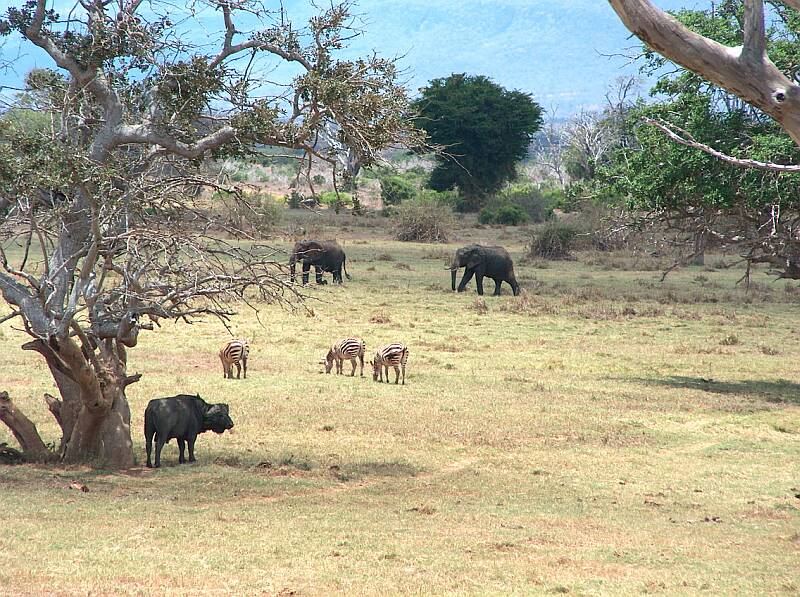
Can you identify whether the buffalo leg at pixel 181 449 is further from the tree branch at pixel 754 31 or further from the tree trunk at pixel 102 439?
the tree branch at pixel 754 31

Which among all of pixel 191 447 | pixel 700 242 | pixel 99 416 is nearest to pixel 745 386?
pixel 700 242

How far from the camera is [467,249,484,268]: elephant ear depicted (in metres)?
31.6

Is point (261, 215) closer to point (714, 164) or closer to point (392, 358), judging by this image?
point (392, 358)

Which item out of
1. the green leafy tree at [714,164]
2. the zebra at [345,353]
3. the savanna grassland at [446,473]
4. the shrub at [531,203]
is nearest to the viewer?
the savanna grassland at [446,473]

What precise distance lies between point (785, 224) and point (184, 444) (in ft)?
34.0

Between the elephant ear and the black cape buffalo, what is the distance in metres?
19.7

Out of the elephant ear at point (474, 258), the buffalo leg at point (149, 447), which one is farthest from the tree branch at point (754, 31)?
the elephant ear at point (474, 258)

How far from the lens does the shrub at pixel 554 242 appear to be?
42.3 metres

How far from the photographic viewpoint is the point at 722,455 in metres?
13.5

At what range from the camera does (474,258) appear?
31797mm

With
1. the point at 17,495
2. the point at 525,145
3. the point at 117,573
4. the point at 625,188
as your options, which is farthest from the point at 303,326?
the point at 525,145

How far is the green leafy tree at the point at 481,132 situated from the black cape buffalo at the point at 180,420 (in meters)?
55.1

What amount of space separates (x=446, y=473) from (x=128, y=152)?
487 cm

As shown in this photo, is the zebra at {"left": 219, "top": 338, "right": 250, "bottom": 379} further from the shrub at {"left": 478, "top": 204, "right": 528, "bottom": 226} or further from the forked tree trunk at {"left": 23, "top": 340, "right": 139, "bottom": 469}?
the shrub at {"left": 478, "top": 204, "right": 528, "bottom": 226}
